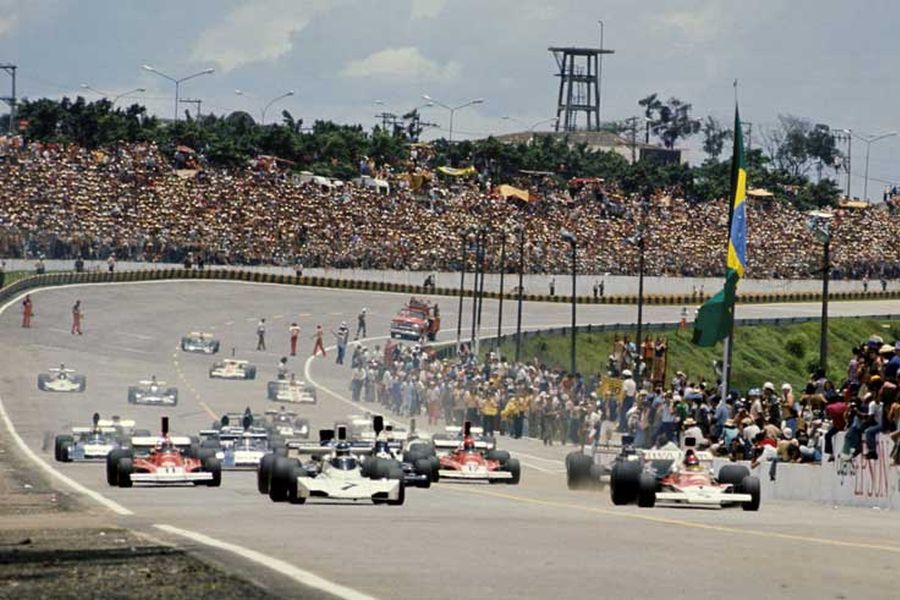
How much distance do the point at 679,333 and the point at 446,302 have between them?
14.3 meters

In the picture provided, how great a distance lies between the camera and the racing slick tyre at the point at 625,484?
28125mm

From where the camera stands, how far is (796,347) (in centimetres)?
13612

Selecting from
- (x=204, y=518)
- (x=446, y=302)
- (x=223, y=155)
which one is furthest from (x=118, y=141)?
(x=204, y=518)

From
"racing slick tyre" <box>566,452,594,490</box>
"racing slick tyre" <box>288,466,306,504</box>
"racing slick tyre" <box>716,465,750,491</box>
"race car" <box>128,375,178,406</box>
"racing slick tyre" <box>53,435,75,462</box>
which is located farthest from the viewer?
"race car" <box>128,375,178,406</box>

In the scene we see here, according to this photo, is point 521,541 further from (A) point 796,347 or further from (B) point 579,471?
(A) point 796,347

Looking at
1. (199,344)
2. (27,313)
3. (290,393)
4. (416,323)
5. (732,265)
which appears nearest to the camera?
(732,265)

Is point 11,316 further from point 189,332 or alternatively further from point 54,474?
point 54,474

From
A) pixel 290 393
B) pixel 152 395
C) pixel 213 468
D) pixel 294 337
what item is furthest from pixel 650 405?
pixel 294 337

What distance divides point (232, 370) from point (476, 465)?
4514 cm

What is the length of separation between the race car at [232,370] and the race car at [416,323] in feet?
67.5

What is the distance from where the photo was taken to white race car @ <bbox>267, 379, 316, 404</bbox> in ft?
235

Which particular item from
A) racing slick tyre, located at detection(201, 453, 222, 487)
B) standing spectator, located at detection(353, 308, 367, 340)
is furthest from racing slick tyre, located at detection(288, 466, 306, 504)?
standing spectator, located at detection(353, 308, 367, 340)

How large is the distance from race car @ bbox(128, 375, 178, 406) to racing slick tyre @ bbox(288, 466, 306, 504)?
133ft

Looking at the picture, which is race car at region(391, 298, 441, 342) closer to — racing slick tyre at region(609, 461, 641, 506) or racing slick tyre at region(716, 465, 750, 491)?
racing slick tyre at region(609, 461, 641, 506)
